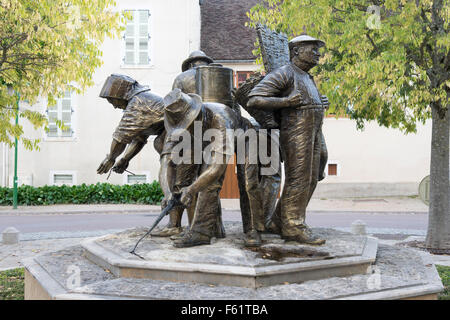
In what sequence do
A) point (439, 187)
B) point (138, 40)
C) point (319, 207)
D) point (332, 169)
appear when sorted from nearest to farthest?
point (439, 187), point (319, 207), point (138, 40), point (332, 169)

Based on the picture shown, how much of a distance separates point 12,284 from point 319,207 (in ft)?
40.3

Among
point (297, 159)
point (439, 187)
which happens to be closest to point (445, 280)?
point (439, 187)

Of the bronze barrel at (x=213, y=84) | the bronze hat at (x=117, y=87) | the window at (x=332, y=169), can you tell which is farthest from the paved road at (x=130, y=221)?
the bronze barrel at (x=213, y=84)

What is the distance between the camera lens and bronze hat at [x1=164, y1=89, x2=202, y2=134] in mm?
4418

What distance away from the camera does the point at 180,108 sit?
4457 mm

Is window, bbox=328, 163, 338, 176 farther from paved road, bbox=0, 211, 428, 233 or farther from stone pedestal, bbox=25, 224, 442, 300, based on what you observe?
stone pedestal, bbox=25, 224, 442, 300

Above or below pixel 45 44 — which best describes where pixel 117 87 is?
below

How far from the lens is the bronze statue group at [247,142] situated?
4.60 meters

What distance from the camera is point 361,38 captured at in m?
8.66

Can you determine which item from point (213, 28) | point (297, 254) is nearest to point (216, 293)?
point (297, 254)

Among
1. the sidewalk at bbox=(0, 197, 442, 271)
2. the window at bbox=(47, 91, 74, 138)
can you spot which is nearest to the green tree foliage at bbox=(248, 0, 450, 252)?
the sidewalk at bbox=(0, 197, 442, 271)

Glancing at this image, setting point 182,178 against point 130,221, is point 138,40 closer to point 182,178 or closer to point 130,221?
point 130,221

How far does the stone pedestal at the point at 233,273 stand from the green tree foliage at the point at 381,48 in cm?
407

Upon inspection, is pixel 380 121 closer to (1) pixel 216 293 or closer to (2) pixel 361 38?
(2) pixel 361 38
